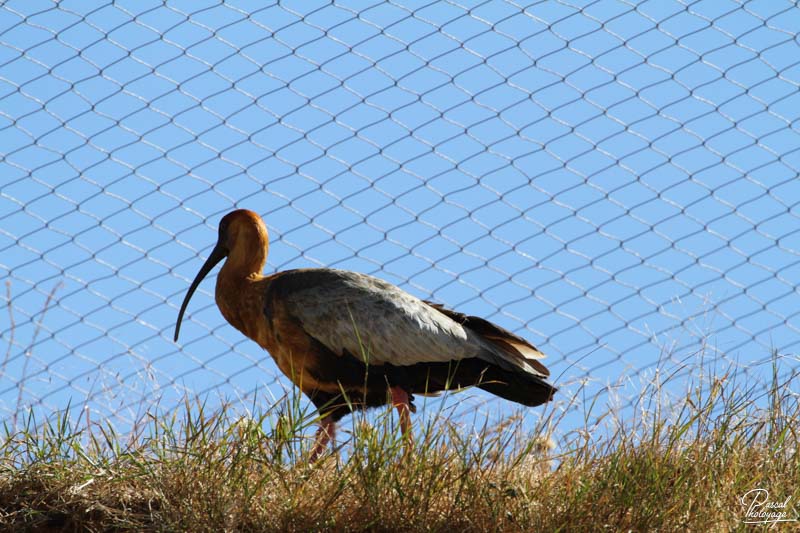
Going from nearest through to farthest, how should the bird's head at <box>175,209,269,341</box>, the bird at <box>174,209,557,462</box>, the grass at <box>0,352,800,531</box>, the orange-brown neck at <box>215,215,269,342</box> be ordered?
1. the grass at <box>0,352,800,531</box>
2. the bird at <box>174,209,557,462</box>
3. the orange-brown neck at <box>215,215,269,342</box>
4. the bird's head at <box>175,209,269,341</box>

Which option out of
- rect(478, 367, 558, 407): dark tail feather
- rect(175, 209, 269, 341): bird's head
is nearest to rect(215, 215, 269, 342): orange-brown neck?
rect(175, 209, 269, 341): bird's head

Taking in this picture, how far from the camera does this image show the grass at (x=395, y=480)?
390 centimetres

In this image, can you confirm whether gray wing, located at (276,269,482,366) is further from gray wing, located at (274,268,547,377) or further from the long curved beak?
the long curved beak

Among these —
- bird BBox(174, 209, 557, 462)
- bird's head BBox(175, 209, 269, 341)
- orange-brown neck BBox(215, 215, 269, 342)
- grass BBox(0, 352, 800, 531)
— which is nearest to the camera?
grass BBox(0, 352, 800, 531)

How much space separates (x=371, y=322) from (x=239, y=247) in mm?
761

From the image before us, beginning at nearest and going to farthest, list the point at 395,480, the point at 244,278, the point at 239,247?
the point at 395,480 → the point at 244,278 → the point at 239,247

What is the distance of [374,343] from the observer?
5.50 metres

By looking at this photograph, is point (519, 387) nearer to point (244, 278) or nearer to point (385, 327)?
point (385, 327)

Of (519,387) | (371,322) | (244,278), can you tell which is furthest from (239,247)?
(519,387)

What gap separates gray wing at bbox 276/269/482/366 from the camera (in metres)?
5.50

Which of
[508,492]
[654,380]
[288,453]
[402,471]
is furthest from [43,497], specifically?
[654,380]

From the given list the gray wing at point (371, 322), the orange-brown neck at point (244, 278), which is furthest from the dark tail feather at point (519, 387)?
the orange-brown neck at point (244, 278)

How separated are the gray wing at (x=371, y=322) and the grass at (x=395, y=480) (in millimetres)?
1353

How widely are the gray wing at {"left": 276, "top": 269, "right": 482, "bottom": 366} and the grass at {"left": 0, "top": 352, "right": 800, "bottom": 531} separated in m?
1.35
